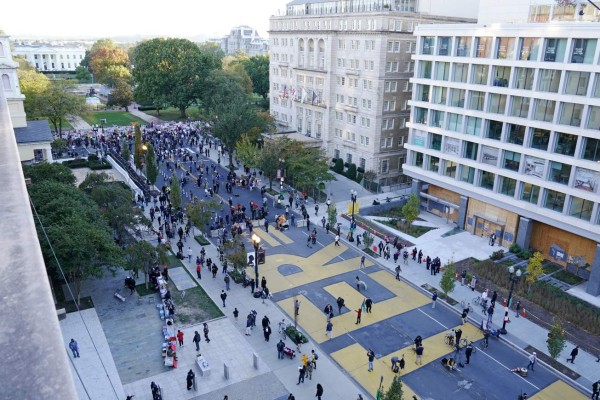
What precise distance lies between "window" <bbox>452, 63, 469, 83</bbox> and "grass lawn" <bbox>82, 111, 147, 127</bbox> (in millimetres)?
59893

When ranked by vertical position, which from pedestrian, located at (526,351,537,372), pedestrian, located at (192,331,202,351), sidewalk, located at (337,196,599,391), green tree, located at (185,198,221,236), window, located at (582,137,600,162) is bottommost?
sidewalk, located at (337,196,599,391)

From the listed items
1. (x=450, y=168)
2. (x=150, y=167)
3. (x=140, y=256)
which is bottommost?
(x=140, y=256)

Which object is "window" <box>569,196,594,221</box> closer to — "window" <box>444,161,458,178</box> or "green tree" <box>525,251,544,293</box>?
"green tree" <box>525,251,544,293</box>

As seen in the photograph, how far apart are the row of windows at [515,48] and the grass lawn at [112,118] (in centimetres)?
5862

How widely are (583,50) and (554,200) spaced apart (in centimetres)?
1029

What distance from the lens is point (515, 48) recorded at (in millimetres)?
35125

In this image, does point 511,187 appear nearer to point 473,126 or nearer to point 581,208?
point 581,208

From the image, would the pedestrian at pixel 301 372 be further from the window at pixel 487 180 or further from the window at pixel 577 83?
the window at pixel 577 83

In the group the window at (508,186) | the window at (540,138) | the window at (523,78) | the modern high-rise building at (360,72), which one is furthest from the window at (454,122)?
the modern high-rise building at (360,72)

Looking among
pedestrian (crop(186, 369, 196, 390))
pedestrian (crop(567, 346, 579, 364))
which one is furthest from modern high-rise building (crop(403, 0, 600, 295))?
pedestrian (crop(186, 369, 196, 390))

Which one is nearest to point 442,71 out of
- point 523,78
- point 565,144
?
point 523,78

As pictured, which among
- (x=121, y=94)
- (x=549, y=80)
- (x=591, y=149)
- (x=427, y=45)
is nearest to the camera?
(x=591, y=149)

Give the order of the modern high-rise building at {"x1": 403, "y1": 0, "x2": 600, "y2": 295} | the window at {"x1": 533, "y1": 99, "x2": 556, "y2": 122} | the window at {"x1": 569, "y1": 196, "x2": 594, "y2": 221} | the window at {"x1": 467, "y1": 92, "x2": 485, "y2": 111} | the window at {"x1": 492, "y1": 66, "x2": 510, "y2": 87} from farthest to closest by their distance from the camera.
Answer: the window at {"x1": 467, "y1": 92, "x2": 485, "y2": 111} → the window at {"x1": 492, "y1": 66, "x2": 510, "y2": 87} → the window at {"x1": 533, "y1": 99, "x2": 556, "y2": 122} → the window at {"x1": 569, "y1": 196, "x2": 594, "y2": 221} → the modern high-rise building at {"x1": 403, "y1": 0, "x2": 600, "y2": 295}

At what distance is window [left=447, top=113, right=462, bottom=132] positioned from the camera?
40.7 m
